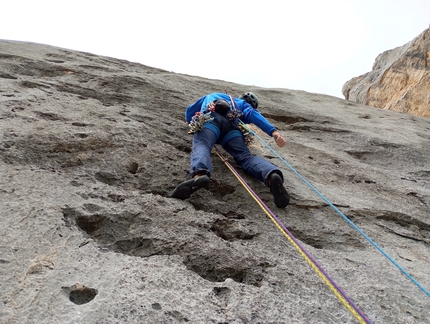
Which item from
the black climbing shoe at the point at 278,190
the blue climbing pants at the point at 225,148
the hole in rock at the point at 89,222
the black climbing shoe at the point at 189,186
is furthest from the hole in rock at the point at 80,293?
the black climbing shoe at the point at 278,190

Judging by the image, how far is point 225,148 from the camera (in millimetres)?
4730

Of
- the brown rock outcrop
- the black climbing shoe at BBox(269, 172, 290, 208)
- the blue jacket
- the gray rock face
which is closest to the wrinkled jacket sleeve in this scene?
the blue jacket

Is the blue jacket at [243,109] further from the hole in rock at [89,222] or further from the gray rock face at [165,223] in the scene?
the hole in rock at [89,222]

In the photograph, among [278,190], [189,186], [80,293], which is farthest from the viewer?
[278,190]

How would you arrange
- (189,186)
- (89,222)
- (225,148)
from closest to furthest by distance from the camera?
(89,222)
(189,186)
(225,148)

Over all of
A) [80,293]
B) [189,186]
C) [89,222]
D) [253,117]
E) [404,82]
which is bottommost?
[80,293]

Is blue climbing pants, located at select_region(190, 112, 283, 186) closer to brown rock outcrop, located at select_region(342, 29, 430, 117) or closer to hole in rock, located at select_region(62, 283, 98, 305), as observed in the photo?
hole in rock, located at select_region(62, 283, 98, 305)

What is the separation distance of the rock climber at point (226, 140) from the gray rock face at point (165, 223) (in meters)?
0.21

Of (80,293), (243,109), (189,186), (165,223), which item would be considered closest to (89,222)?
(165,223)

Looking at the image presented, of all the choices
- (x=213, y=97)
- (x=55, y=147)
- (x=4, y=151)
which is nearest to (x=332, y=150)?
(x=213, y=97)

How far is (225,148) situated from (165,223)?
1.81 meters

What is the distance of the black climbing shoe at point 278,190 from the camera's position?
376cm

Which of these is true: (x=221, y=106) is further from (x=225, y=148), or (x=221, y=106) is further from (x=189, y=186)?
(x=189, y=186)

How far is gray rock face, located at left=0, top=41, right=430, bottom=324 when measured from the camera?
2.29 metres
